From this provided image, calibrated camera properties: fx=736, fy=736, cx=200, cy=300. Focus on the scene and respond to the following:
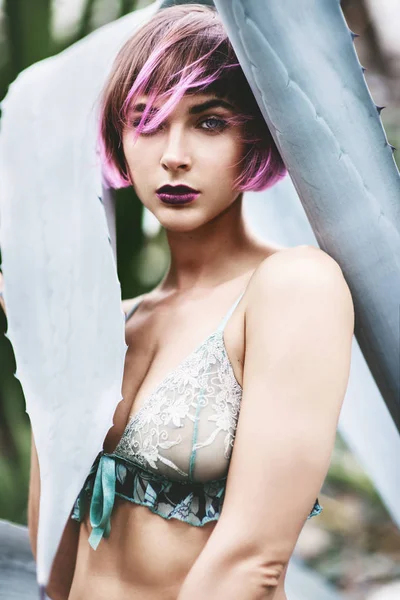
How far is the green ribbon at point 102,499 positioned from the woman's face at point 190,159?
27 centimetres

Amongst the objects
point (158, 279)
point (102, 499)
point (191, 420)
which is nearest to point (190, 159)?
point (191, 420)

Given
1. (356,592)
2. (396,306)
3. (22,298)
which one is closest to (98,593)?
(22,298)

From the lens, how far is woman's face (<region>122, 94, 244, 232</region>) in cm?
77

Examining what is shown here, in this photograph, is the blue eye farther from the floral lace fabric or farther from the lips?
the floral lace fabric

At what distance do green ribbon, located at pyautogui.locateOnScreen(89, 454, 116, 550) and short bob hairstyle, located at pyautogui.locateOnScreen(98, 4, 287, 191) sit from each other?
1.11 ft

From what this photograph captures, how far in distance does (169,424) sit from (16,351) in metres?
0.18

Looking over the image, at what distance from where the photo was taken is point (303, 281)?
0.71 metres

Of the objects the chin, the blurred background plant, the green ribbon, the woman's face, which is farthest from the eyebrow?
the blurred background plant

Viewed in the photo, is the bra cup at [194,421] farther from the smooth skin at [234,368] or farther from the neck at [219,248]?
the neck at [219,248]

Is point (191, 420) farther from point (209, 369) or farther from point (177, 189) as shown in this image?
point (177, 189)

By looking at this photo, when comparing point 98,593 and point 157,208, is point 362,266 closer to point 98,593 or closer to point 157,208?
point 157,208

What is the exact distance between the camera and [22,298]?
2.64 ft

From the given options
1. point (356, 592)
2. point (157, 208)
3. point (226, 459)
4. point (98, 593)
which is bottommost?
point (356, 592)


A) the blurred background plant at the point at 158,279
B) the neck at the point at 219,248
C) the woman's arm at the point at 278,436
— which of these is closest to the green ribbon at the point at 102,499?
the woman's arm at the point at 278,436
